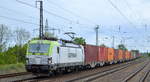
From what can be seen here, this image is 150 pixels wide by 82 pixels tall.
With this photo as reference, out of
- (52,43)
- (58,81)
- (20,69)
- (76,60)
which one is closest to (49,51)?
(52,43)

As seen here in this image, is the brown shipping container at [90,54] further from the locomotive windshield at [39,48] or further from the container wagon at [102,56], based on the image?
the locomotive windshield at [39,48]

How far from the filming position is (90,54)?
107 feet

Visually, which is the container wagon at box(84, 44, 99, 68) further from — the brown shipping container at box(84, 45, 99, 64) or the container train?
the container train

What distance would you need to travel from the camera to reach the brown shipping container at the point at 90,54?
1211 inches

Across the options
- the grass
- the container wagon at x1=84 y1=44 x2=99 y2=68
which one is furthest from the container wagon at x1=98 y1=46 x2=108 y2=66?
the grass

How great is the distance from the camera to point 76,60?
2639 cm

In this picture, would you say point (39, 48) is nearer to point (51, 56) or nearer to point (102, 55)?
point (51, 56)

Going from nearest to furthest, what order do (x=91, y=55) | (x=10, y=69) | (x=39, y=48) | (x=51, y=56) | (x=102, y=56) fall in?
(x=51, y=56) < (x=39, y=48) < (x=10, y=69) < (x=91, y=55) < (x=102, y=56)

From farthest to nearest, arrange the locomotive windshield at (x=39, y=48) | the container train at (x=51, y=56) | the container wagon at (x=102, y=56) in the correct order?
1. the container wagon at (x=102, y=56)
2. the locomotive windshield at (x=39, y=48)
3. the container train at (x=51, y=56)

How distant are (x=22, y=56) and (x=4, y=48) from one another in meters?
4.16

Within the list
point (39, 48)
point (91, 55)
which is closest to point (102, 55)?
point (91, 55)

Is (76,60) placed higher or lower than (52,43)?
lower

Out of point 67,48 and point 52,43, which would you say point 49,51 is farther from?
point 67,48

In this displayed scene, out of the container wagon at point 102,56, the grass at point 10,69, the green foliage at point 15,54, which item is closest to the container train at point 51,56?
the grass at point 10,69
